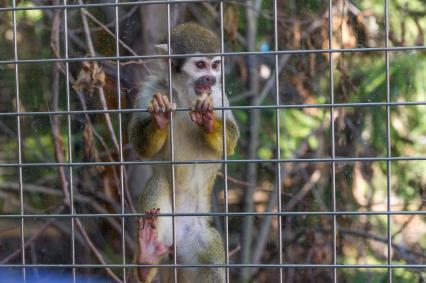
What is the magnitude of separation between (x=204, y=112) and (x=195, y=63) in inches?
22.0

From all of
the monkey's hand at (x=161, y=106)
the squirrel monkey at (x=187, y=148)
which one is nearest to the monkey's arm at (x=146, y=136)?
the squirrel monkey at (x=187, y=148)

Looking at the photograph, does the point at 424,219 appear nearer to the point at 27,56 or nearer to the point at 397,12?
the point at 397,12

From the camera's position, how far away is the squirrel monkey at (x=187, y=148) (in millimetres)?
2896

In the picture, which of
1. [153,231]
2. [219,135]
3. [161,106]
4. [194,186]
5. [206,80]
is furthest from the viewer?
[194,186]

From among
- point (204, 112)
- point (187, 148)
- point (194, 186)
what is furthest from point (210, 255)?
point (204, 112)

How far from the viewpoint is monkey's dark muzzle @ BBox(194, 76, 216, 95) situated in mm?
2907

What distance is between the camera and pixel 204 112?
8.13 feet

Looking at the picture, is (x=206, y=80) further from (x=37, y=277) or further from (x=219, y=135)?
(x=37, y=277)

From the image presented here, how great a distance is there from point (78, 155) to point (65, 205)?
0.97ft

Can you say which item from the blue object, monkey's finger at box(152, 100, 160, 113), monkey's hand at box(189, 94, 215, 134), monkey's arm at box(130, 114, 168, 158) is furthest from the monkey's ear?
the blue object

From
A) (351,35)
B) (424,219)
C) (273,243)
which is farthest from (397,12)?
(273,243)

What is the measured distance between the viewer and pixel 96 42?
3834mm

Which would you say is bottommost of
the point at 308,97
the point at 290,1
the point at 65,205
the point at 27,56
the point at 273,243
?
the point at 273,243

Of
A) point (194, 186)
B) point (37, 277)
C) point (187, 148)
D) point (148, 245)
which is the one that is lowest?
point (37, 277)
